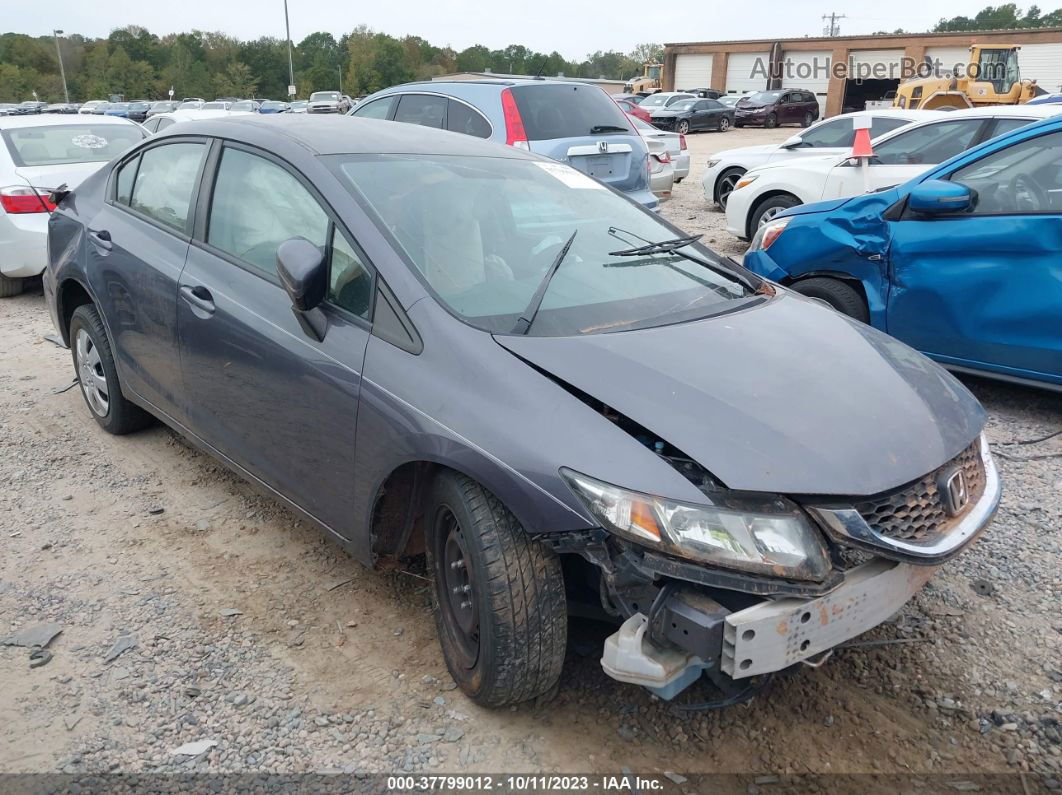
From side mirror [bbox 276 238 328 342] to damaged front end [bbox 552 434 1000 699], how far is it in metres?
1.11

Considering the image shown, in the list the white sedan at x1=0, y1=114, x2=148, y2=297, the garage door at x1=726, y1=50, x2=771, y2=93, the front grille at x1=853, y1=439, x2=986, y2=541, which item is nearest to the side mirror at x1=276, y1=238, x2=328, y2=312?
the front grille at x1=853, y1=439, x2=986, y2=541

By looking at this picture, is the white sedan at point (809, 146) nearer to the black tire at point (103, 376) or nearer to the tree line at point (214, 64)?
the black tire at point (103, 376)

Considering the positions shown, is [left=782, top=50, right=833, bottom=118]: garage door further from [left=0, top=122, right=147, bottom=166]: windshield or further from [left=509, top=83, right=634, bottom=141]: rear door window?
[left=0, top=122, right=147, bottom=166]: windshield

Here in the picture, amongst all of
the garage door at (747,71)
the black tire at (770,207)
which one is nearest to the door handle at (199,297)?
the black tire at (770,207)

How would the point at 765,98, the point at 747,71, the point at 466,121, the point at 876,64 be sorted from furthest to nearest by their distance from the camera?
the point at 747,71
the point at 876,64
the point at 765,98
the point at 466,121

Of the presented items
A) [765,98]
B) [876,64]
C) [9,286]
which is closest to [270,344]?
[9,286]

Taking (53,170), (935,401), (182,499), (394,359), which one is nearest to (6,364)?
(53,170)

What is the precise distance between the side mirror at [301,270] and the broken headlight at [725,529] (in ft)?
3.92

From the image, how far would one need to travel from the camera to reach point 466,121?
7.61m

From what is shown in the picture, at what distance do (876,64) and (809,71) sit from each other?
4539 mm

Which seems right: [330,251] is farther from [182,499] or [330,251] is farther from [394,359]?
[182,499]

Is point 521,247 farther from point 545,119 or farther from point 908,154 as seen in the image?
point 908,154

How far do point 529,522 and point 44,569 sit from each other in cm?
229

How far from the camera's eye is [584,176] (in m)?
3.79
